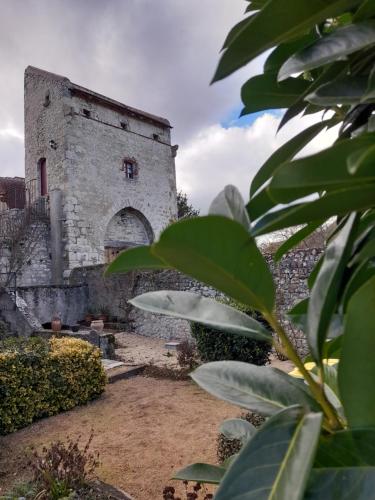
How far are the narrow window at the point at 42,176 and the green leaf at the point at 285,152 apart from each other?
14442 millimetres

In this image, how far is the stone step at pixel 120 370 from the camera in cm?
620

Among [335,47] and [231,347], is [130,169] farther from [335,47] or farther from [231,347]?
[335,47]

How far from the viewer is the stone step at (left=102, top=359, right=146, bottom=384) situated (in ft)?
20.3

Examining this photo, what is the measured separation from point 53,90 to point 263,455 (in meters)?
15.1

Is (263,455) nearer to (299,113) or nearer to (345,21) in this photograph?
(299,113)

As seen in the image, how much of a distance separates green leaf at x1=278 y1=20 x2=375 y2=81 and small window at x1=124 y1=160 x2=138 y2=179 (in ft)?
49.2

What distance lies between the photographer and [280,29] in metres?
Answer: 0.47

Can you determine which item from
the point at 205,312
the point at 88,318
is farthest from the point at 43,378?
the point at 88,318

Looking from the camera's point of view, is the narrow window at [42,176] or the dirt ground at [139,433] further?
the narrow window at [42,176]

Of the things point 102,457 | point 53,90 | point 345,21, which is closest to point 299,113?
point 345,21

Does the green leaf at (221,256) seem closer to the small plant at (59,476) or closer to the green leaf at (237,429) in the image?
the green leaf at (237,429)

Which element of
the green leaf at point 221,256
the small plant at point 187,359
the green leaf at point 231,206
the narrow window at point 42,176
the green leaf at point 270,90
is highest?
the narrow window at point 42,176

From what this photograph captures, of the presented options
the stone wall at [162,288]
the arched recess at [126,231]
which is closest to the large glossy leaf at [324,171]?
the stone wall at [162,288]

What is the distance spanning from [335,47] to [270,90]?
246 millimetres
